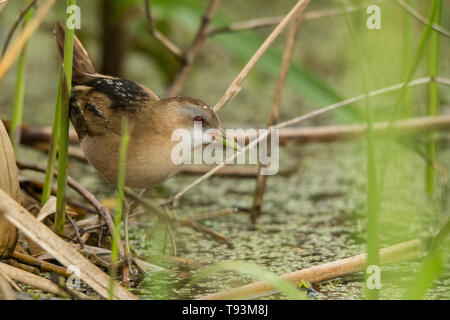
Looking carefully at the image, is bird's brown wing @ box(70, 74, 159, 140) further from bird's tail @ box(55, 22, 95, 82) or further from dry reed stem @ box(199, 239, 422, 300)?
dry reed stem @ box(199, 239, 422, 300)

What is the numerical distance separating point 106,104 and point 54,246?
1.20 ft

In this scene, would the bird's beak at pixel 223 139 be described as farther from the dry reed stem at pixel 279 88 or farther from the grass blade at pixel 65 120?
the dry reed stem at pixel 279 88

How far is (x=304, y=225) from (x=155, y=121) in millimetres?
868

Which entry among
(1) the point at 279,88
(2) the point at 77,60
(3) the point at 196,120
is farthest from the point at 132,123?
(1) the point at 279,88

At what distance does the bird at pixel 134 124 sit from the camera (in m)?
1.66

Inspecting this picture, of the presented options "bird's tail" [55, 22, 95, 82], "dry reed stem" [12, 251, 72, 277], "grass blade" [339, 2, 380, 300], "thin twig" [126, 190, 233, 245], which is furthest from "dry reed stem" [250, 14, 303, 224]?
"grass blade" [339, 2, 380, 300]

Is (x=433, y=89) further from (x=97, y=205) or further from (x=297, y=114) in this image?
(x=297, y=114)

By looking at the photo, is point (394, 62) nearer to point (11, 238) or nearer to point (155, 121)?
point (155, 121)

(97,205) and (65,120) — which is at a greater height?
(65,120)

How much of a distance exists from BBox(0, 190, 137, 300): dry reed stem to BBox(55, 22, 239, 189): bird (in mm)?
215

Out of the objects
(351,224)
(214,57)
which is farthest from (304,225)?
(214,57)

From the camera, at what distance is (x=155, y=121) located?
1688 mm

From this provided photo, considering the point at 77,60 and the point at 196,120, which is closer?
the point at 196,120

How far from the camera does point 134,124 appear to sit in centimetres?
169
